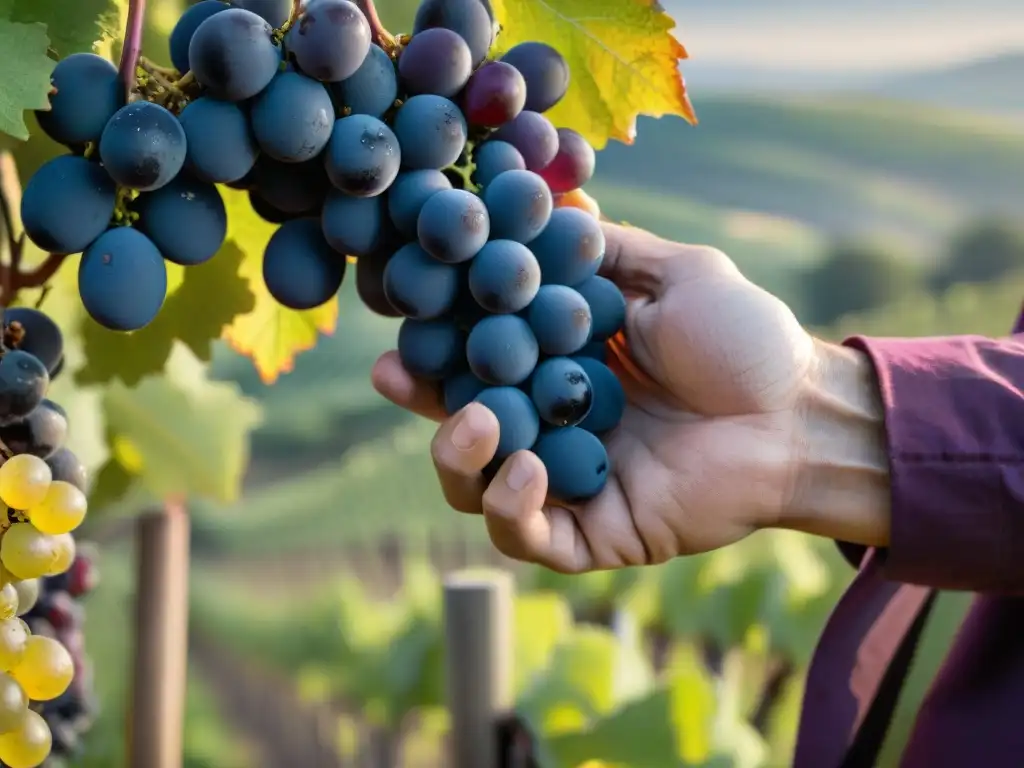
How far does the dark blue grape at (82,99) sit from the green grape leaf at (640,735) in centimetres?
68

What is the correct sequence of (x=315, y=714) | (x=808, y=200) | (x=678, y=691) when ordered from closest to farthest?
(x=678, y=691) < (x=315, y=714) < (x=808, y=200)

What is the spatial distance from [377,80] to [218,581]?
2945 millimetres

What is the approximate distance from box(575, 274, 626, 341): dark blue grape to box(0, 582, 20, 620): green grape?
0.93ft

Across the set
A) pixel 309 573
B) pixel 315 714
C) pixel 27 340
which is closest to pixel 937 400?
pixel 27 340

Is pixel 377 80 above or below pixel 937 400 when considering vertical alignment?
above

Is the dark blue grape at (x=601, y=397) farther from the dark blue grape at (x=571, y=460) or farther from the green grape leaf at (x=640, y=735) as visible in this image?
the green grape leaf at (x=640, y=735)

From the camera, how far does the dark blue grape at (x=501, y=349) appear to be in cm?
46

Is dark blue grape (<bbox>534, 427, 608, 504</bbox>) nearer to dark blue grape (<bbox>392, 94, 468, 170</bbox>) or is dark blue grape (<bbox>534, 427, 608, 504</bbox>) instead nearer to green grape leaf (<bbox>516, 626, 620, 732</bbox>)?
dark blue grape (<bbox>392, 94, 468, 170</bbox>)

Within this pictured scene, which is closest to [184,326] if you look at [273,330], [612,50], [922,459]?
[273,330]

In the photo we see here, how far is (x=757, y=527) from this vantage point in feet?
1.96

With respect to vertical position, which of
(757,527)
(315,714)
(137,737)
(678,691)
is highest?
(757,527)

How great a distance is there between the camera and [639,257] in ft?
1.91

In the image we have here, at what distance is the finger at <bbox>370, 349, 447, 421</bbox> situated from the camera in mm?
537

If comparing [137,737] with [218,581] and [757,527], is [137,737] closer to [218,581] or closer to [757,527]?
[757,527]
